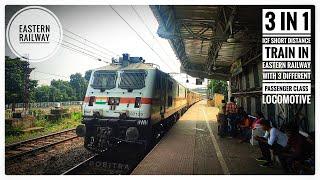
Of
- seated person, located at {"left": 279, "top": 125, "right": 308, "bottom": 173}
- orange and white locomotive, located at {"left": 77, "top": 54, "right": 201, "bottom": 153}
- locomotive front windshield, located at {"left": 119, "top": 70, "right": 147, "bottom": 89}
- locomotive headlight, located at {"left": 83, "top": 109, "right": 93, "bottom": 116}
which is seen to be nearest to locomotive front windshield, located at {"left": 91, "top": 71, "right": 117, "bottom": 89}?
orange and white locomotive, located at {"left": 77, "top": 54, "right": 201, "bottom": 153}

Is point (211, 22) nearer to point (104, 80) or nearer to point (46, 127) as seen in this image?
point (104, 80)

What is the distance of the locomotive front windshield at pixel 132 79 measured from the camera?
930cm

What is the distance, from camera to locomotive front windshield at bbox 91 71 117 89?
9547mm

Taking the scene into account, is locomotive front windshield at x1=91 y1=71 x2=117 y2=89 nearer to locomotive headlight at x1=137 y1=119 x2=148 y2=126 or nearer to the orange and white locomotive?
the orange and white locomotive

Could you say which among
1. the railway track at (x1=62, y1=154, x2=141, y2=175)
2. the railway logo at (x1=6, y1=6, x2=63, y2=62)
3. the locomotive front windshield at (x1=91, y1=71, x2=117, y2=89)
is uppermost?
the railway logo at (x1=6, y1=6, x2=63, y2=62)

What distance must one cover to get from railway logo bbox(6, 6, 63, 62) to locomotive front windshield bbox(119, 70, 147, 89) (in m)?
2.37

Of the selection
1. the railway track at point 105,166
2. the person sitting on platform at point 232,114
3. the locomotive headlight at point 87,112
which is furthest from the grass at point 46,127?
the person sitting on platform at point 232,114

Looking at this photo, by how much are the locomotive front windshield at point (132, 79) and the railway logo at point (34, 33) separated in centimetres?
237

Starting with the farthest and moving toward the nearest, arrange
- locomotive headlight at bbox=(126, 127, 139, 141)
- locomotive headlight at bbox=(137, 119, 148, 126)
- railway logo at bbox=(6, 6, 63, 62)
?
1. locomotive headlight at bbox=(137, 119, 148, 126)
2. locomotive headlight at bbox=(126, 127, 139, 141)
3. railway logo at bbox=(6, 6, 63, 62)

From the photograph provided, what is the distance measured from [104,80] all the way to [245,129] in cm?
517
